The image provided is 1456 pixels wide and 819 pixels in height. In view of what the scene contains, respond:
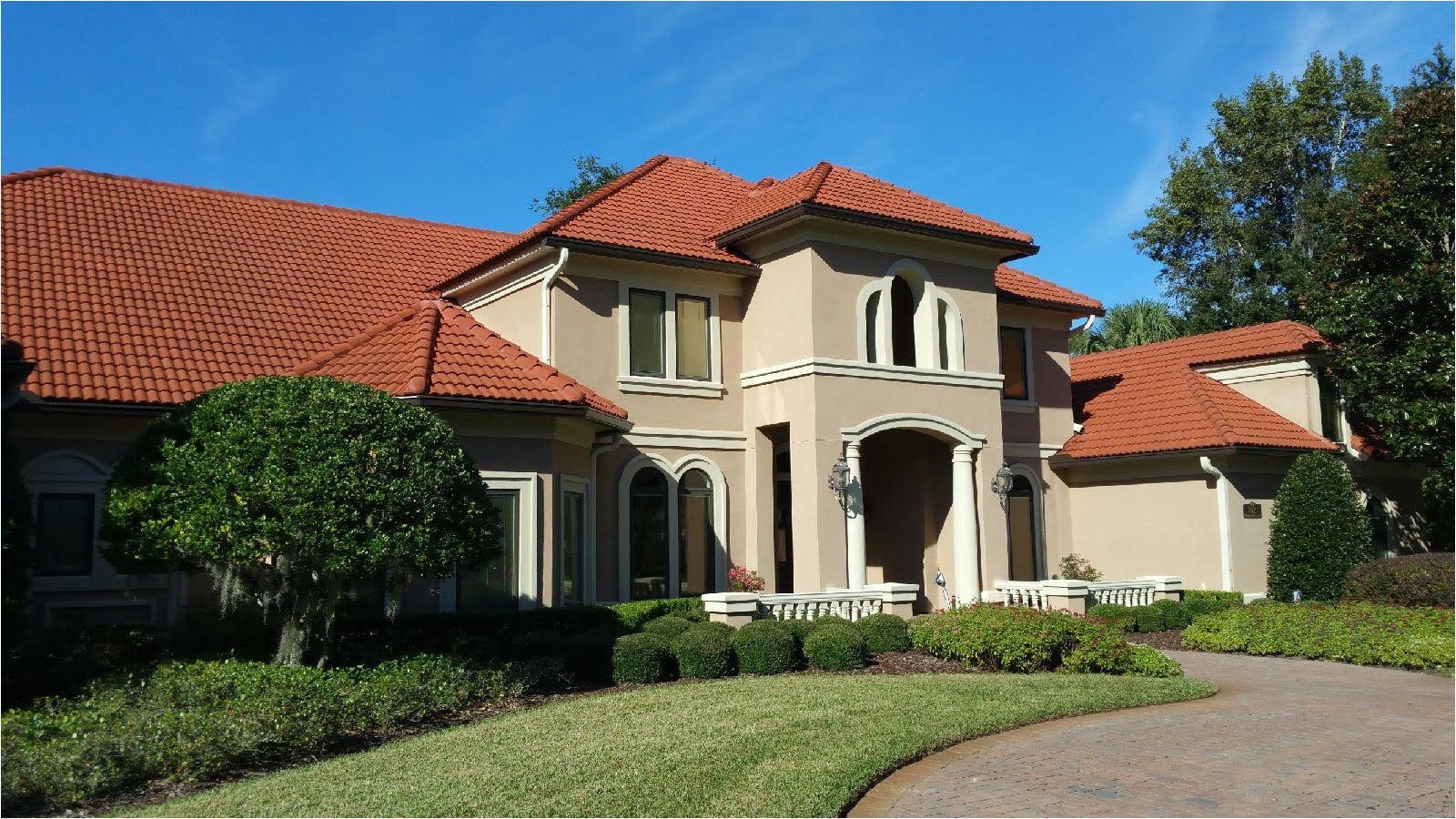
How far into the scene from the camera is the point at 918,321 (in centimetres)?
1986

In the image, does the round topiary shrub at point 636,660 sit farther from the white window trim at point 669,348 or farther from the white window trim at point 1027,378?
the white window trim at point 1027,378

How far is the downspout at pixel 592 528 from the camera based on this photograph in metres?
→ 17.2

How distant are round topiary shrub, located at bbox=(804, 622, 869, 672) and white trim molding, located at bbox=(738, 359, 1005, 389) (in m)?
5.23

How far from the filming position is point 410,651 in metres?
12.8

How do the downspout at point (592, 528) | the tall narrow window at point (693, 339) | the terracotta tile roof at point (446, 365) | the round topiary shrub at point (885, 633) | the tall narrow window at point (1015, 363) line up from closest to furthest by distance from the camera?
the round topiary shrub at point (885, 633), the terracotta tile roof at point (446, 365), the downspout at point (592, 528), the tall narrow window at point (693, 339), the tall narrow window at point (1015, 363)

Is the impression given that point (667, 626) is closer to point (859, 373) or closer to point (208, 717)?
point (859, 373)

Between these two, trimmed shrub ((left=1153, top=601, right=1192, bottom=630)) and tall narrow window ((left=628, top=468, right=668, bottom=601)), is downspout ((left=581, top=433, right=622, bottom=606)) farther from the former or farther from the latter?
trimmed shrub ((left=1153, top=601, right=1192, bottom=630))

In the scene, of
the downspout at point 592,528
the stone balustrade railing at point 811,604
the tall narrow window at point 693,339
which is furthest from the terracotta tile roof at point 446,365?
the stone balustrade railing at point 811,604

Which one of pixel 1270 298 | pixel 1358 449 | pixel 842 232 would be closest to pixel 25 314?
pixel 842 232

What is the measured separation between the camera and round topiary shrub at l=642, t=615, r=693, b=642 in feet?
46.2

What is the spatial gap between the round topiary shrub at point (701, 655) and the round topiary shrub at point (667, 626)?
0.32 m

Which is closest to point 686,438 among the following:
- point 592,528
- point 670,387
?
point 670,387

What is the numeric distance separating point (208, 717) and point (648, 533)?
9895mm

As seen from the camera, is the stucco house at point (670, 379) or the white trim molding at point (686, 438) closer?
the stucco house at point (670, 379)
